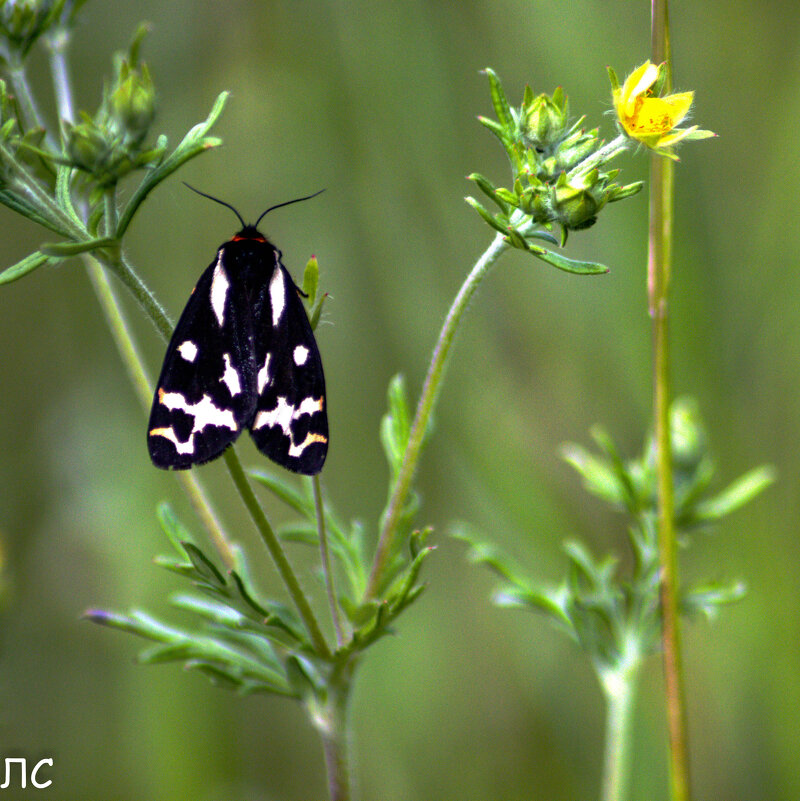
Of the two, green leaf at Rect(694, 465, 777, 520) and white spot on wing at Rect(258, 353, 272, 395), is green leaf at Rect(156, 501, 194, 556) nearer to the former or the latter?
white spot on wing at Rect(258, 353, 272, 395)

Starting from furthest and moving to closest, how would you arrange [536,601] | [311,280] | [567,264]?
[536,601] < [311,280] < [567,264]

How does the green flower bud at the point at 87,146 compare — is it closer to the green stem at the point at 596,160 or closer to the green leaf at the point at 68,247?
the green leaf at the point at 68,247

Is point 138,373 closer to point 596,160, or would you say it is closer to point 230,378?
point 230,378

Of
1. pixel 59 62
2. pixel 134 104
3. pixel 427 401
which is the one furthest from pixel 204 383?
pixel 59 62

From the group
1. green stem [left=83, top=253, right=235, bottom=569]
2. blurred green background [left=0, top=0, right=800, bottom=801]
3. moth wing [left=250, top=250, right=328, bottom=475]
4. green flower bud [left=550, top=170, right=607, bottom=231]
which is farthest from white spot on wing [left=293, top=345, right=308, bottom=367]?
blurred green background [left=0, top=0, right=800, bottom=801]

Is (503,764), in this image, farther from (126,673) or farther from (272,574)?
(126,673)

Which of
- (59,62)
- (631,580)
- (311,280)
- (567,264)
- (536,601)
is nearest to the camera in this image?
(567,264)

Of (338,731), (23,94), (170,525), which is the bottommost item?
(338,731)
